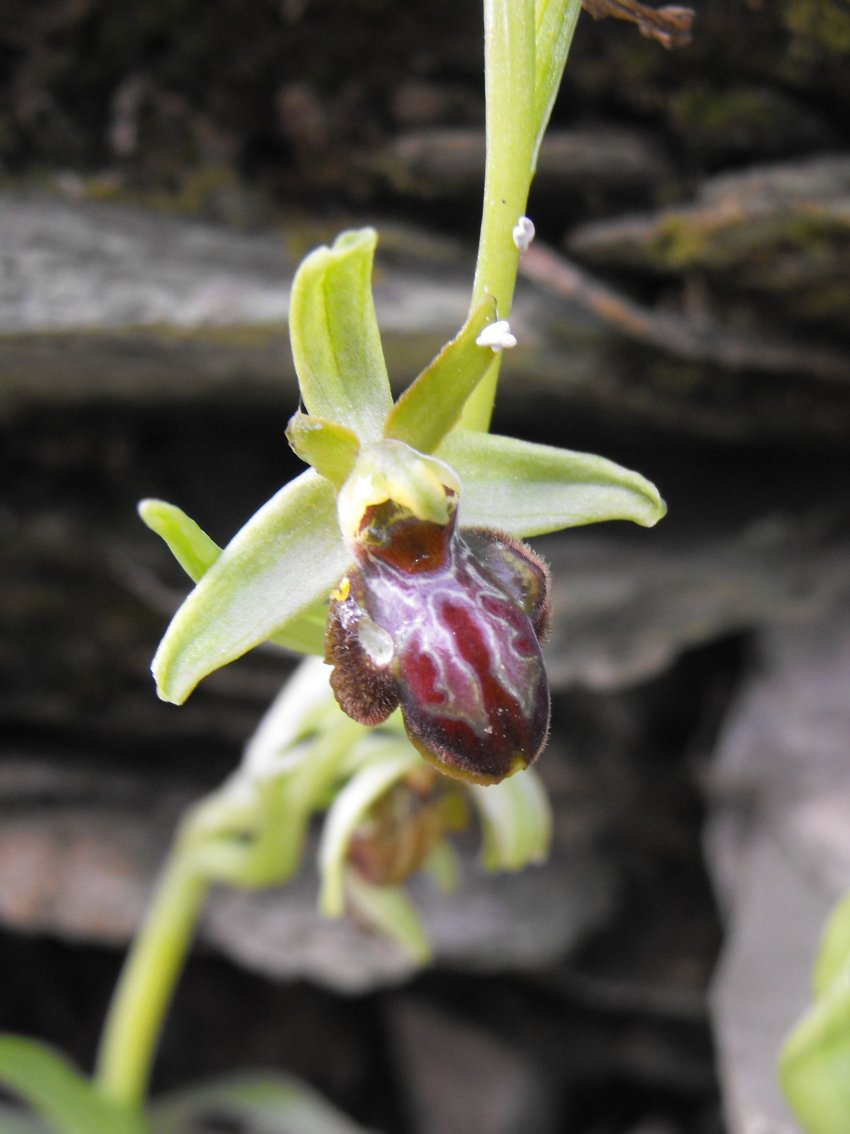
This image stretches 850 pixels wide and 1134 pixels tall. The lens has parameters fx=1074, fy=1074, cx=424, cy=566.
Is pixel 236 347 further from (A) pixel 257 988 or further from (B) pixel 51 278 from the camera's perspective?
(A) pixel 257 988

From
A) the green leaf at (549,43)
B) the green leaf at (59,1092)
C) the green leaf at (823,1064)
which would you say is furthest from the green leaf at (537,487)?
the green leaf at (59,1092)

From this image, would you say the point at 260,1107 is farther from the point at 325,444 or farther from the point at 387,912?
the point at 325,444

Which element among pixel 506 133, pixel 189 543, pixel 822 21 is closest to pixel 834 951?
pixel 189 543

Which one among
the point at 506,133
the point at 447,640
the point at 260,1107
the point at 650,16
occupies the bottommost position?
the point at 260,1107

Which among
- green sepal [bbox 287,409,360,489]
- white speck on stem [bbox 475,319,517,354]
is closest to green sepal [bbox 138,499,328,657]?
green sepal [bbox 287,409,360,489]

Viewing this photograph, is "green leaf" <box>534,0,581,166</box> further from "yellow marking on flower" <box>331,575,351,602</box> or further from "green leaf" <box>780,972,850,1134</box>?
"green leaf" <box>780,972,850,1134</box>

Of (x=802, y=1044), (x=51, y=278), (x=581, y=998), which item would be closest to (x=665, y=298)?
(x=51, y=278)
